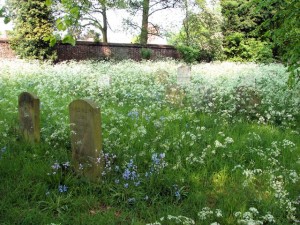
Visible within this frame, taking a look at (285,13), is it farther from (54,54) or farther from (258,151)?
(54,54)

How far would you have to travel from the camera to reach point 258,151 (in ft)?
15.8

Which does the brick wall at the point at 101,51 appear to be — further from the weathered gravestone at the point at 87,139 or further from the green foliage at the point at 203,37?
the weathered gravestone at the point at 87,139

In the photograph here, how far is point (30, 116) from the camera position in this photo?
16.3 ft

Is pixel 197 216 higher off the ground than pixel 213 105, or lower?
lower

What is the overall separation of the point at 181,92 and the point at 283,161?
4092 millimetres

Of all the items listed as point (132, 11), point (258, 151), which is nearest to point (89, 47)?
point (132, 11)

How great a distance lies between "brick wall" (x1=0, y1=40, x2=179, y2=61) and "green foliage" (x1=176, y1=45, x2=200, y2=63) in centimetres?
128

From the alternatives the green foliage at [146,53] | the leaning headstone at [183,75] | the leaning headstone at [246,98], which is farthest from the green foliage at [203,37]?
the leaning headstone at [246,98]

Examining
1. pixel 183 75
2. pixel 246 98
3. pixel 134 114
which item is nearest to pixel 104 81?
pixel 183 75

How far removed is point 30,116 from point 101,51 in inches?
784

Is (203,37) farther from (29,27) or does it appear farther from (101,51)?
(29,27)

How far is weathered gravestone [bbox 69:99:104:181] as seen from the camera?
13.1 ft

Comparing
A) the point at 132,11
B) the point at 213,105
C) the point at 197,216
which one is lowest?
the point at 197,216

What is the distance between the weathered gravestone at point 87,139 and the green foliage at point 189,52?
21.6 meters
